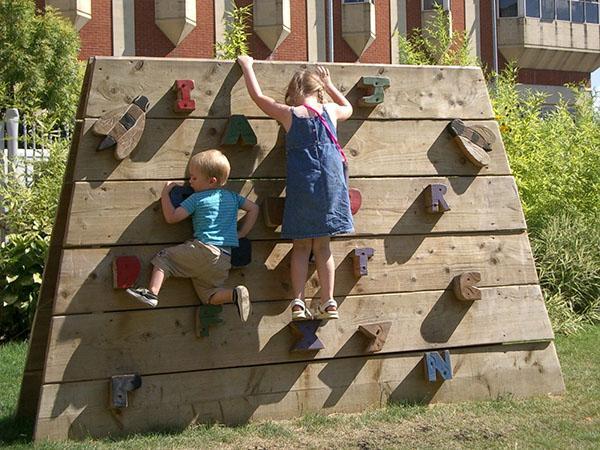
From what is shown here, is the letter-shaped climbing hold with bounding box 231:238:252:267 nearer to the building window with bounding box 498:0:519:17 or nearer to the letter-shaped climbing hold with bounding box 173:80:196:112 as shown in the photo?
the letter-shaped climbing hold with bounding box 173:80:196:112

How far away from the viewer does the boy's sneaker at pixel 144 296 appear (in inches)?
190

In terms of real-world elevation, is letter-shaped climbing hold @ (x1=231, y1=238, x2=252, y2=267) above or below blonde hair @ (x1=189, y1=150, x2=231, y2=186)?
below

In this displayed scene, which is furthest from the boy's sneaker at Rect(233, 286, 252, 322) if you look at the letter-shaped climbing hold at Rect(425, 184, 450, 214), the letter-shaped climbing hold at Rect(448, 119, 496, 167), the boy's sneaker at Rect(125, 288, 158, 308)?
the letter-shaped climbing hold at Rect(448, 119, 496, 167)

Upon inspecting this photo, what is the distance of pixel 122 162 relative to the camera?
202 inches

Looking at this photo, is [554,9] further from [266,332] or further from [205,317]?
[205,317]

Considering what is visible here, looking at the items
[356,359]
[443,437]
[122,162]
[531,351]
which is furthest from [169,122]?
[531,351]

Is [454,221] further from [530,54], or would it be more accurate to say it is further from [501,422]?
[530,54]

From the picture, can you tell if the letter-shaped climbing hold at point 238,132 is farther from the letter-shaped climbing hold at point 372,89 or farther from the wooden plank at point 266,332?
the wooden plank at point 266,332

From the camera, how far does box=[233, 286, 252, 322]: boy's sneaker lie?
16.1 feet

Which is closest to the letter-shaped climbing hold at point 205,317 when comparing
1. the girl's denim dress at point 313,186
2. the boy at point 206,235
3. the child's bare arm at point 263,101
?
the boy at point 206,235

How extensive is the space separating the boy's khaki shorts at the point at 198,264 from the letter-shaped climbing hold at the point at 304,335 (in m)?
0.55

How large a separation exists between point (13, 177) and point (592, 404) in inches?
247

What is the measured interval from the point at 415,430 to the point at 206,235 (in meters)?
1.63

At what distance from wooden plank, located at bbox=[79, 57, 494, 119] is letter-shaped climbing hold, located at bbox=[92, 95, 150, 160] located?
7cm
